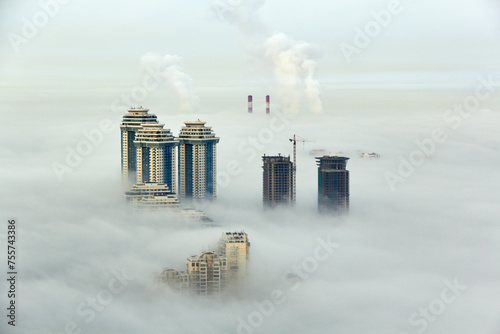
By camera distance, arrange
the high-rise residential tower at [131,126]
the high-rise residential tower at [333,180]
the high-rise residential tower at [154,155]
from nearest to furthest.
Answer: the high-rise residential tower at [154,155]
the high-rise residential tower at [131,126]
the high-rise residential tower at [333,180]

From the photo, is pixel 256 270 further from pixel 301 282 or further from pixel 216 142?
pixel 216 142

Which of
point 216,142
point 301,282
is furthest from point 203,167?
point 301,282

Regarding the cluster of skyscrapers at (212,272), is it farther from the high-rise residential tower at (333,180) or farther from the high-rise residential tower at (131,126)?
A: the high-rise residential tower at (333,180)

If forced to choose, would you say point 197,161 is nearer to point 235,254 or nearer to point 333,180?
point 333,180

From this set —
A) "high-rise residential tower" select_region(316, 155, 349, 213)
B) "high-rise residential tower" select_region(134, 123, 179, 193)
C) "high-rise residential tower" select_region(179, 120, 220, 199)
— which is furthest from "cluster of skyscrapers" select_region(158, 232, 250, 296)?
"high-rise residential tower" select_region(316, 155, 349, 213)

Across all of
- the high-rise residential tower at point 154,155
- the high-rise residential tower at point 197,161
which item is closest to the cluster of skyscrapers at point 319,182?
the high-rise residential tower at point 197,161
